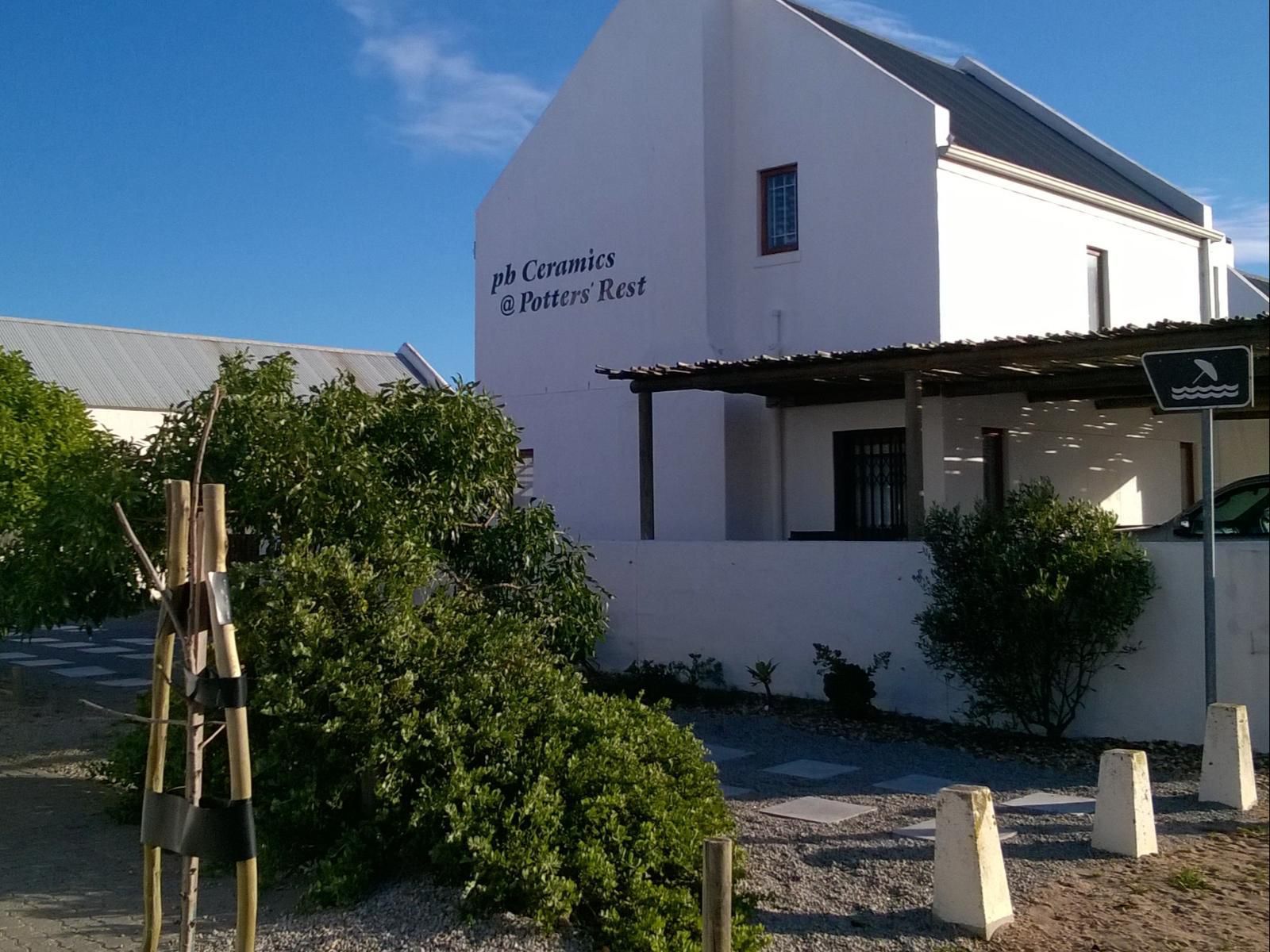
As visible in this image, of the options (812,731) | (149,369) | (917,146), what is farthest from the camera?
(149,369)

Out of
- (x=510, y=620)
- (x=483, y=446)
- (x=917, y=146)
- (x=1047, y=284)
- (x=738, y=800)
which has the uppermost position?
(x=917, y=146)

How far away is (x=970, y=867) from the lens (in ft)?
19.0

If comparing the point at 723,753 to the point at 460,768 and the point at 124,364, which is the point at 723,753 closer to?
the point at 460,768

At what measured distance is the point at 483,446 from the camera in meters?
8.86

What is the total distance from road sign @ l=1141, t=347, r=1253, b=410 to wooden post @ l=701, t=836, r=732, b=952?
394 cm

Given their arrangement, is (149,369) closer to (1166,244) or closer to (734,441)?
(734,441)

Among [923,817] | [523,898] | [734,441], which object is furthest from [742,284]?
[523,898]

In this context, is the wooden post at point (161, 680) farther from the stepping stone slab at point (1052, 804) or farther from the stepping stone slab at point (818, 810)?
the stepping stone slab at point (1052, 804)

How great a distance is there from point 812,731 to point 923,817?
3278mm

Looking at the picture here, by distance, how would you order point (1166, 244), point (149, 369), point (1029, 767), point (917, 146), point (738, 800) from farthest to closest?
point (149, 369) → point (1166, 244) → point (917, 146) → point (1029, 767) → point (738, 800)

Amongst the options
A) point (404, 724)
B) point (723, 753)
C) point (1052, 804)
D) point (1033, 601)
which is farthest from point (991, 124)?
point (404, 724)

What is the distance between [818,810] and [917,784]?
121cm

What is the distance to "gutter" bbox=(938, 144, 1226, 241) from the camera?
15125 millimetres

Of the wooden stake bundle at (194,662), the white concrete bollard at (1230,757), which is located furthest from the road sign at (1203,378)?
the wooden stake bundle at (194,662)
